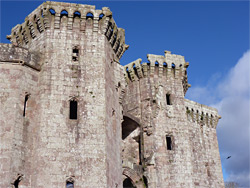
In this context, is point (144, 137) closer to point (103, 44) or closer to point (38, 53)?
point (103, 44)

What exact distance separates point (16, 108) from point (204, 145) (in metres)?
19.2

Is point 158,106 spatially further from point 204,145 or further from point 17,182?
point 17,182

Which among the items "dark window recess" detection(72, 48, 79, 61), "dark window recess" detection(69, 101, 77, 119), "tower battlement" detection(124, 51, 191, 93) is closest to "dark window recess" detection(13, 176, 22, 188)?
"dark window recess" detection(69, 101, 77, 119)

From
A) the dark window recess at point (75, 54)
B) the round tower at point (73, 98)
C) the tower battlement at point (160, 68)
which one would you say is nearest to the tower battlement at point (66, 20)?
the round tower at point (73, 98)

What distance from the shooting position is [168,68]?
26.6 m

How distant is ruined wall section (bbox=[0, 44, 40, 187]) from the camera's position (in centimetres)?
1462

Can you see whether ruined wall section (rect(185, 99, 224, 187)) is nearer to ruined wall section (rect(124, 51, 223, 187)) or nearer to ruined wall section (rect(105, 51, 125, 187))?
ruined wall section (rect(124, 51, 223, 187))

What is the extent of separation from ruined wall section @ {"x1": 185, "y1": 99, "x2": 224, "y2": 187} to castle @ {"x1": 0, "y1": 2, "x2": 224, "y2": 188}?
4.84 metres

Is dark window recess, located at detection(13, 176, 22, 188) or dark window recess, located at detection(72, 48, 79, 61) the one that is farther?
dark window recess, located at detection(72, 48, 79, 61)

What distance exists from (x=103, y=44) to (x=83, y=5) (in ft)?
7.75

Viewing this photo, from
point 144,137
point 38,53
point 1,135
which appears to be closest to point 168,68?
point 144,137

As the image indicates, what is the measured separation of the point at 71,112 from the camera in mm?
17047

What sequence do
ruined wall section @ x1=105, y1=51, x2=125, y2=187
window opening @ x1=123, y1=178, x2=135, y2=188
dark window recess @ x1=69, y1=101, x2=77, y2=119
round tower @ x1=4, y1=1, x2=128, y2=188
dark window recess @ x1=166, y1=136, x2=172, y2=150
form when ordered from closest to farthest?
round tower @ x1=4, y1=1, x2=128, y2=188 < ruined wall section @ x1=105, y1=51, x2=125, y2=187 < dark window recess @ x1=69, y1=101, x2=77, y2=119 < window opening @ x1=123, y1=178, x2=135, y2=188 < dark window recess @ x1=166, y1=136, x2=172, y2=150

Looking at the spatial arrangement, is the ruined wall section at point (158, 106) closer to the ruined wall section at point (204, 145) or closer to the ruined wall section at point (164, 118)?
the ruined wall section at point (164, 118)
